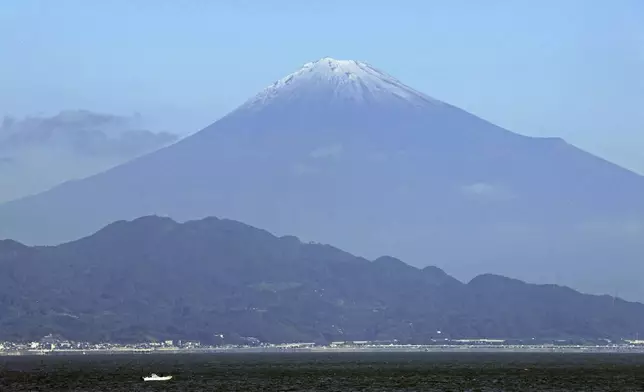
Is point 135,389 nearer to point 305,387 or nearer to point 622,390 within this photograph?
point 305,387

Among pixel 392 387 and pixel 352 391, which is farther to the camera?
pixel 392 387

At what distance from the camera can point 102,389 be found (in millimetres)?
197125

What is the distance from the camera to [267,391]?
190 meters

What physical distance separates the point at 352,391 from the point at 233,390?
61.4 ft

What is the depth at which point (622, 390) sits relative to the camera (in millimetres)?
190750

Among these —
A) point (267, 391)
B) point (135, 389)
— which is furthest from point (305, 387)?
point (135, 389)

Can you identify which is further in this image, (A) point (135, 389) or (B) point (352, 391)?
(A) point (135, 389)

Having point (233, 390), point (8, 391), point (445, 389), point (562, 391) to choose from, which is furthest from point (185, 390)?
point (562, 391)

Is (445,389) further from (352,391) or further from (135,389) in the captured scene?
(135,389)

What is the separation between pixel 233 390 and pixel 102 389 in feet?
65.6

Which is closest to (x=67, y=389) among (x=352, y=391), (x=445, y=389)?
A: (x=352, y=391)

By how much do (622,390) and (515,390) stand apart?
50.9ft

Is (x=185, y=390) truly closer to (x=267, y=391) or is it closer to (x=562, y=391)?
(x=267, y=391)

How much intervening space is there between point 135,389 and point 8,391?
62.1ft
